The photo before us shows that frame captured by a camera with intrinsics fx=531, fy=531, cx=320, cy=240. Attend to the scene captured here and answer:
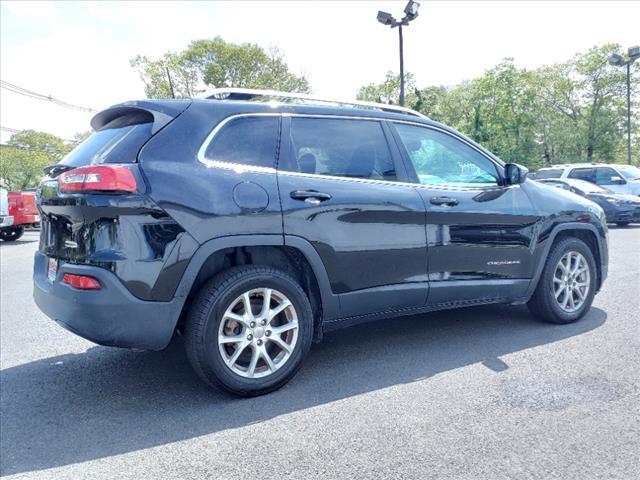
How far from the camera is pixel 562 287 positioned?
15.3ft

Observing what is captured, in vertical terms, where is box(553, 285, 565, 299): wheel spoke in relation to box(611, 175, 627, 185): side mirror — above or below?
below

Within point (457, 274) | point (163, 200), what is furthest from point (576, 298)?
point (163, 200)

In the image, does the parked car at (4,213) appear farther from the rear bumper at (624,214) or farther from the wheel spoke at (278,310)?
the rear bumper at (624,214)

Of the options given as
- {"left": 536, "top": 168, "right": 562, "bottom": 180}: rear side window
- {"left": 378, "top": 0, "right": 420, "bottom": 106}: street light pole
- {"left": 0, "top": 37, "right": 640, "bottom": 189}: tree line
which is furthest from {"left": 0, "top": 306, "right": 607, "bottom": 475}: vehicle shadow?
Answer: {"left": 0, "top": 37, "right": 640, "bottom": 189}: tree line

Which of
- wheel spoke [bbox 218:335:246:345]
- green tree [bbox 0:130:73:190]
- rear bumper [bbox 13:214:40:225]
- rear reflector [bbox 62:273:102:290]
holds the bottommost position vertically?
wheel spoke [bbox 218:335:246:345]

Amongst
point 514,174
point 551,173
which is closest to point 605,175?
point 551,173

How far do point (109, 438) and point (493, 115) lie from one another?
47671 mm

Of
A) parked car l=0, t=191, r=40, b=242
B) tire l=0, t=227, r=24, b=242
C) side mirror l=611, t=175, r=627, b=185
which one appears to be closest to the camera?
parked car l=0, t=191, r=40, b=242

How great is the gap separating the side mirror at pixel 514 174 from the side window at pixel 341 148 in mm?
1194

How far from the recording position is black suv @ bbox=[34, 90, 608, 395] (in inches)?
117

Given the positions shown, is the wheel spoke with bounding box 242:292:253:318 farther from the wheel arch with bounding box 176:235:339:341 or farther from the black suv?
the wheel arch with bounding box 176:235:339:341

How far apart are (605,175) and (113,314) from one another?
18.8 meters

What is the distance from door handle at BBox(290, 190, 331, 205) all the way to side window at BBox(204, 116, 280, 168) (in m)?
0.24

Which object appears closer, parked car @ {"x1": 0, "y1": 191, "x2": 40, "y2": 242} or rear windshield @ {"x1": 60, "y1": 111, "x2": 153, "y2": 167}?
rear windshield @ {"x1": 60, "y1": 111, "x2": 153, "y2": 167}
